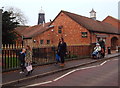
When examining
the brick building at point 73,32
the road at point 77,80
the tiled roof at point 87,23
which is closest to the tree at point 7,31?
the road at point 77,80

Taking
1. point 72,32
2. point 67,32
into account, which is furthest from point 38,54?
point 67,32

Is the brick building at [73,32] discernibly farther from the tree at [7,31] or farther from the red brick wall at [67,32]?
the tree at [7,31]

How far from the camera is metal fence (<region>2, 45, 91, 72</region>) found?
28.0 ft

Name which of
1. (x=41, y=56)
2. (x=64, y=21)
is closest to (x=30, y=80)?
(x=41, y=56)

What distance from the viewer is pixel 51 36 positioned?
2923 centimetres

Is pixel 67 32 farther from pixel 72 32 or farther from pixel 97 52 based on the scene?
pixel 97 52

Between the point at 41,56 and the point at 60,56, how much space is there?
1.75 m

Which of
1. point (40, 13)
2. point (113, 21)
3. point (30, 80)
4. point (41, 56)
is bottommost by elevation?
point (30, 80)

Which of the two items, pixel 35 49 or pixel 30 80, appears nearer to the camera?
pixel 30 80

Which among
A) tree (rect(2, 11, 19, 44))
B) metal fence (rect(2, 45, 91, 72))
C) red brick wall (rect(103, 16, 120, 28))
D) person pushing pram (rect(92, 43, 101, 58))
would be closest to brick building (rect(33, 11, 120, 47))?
metal fence (rect(2, 45, 91, 72))

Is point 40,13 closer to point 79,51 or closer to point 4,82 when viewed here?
point 79,51

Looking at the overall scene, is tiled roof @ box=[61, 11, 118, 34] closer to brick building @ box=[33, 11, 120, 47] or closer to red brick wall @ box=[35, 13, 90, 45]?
brick building @ box=[33, 11, 120, 47]

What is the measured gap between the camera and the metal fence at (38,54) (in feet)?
28.0

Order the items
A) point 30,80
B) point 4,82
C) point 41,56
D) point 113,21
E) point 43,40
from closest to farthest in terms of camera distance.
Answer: point 4,82 → point 30,80 → point 41,56 → point 43,40 → point 113,21
